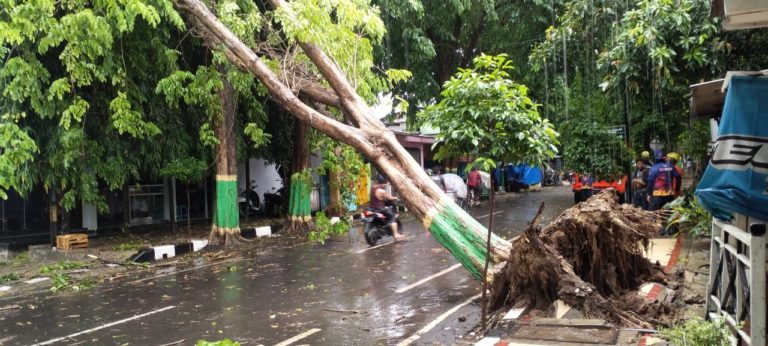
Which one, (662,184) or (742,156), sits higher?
(742,156)

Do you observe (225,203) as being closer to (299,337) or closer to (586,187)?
(299,337)

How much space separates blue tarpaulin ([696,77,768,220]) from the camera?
4.26 meters

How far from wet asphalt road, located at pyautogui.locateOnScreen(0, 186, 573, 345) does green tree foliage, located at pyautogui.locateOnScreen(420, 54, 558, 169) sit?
1.99m

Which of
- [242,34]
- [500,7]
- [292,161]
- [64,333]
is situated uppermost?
[500,7]

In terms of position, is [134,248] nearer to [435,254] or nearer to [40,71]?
[40,71]

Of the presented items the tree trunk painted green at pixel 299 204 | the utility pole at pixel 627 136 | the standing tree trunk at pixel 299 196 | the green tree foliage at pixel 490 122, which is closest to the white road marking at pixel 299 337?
the green tree foliage at pixel 490 122

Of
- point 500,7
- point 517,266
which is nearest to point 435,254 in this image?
point 517,266

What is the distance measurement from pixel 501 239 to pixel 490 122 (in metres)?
1.95

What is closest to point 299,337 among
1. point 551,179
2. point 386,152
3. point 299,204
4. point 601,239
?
point 386,152

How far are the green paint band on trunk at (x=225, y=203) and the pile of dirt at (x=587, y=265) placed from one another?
9.27 m

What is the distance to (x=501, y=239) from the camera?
793 centimetres

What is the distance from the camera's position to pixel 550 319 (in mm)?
6090

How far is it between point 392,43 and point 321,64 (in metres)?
11.8

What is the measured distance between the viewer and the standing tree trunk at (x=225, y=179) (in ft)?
47.5
